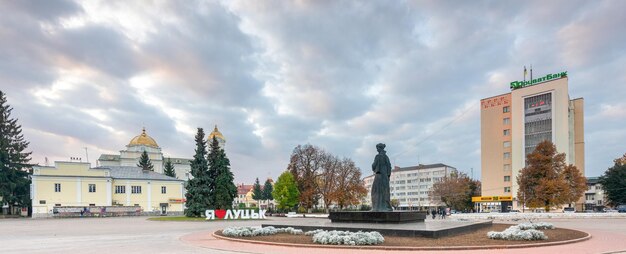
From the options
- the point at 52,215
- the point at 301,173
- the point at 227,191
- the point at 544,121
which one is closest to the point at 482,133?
the point at 544,121

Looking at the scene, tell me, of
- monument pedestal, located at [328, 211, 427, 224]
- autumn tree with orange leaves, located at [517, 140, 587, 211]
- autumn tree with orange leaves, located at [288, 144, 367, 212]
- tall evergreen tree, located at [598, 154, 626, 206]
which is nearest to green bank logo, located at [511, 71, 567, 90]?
tall evergreen tree, located at [598, 154, 626, 206]

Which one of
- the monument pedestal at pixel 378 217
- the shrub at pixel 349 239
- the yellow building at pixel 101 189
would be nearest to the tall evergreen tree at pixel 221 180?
the yellow building at pixel 101 189

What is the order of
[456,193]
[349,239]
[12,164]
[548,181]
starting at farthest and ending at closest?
[456,193]
[12,164]
[548,181]
[349,239]

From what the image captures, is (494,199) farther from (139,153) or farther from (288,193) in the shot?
(139,153)

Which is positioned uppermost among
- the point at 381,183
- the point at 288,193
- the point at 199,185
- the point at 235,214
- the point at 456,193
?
the point at 381,183

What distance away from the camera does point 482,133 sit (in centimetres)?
7412

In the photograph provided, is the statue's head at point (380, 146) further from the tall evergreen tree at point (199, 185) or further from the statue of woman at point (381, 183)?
the tall evergreen tree at point (199, 185)

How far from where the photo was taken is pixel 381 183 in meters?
22.2

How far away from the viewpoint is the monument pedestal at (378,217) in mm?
20172

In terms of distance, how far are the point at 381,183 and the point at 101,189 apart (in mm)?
54408

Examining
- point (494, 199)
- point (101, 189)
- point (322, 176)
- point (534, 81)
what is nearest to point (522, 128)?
point (534, 81)

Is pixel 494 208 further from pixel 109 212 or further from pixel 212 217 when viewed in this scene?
pixel 109 212

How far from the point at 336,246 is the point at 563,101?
6204cm

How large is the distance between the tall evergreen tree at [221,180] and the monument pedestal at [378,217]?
27607 mm
